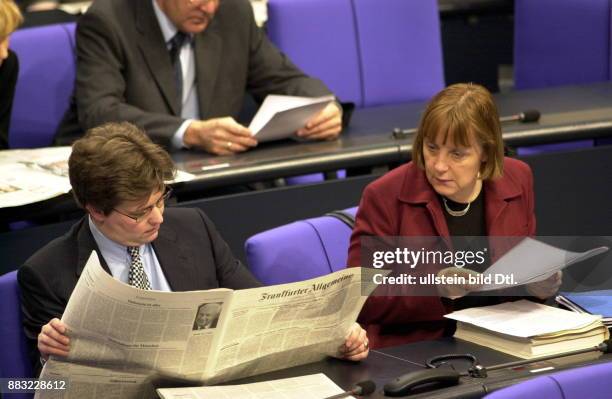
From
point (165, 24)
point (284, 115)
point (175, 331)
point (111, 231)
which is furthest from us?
point (165, 24)

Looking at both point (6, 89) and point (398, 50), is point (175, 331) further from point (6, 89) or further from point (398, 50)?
point (398, 50)

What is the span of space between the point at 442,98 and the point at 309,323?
79 centimetres

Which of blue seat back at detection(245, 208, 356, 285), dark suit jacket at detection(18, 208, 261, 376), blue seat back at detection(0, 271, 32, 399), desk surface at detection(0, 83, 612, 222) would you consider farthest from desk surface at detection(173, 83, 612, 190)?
blue seat back at detection(0, 271, 32, 399)

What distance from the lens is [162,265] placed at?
273 centimetres

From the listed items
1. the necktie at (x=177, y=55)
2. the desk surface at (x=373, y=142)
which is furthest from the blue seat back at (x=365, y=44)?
the necktie at (x=177, y=55)

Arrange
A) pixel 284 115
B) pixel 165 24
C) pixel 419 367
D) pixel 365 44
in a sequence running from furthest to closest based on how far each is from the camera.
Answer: pixel 365 44 < pixel 165 24 < pixel 284 115 < pixel 419 367

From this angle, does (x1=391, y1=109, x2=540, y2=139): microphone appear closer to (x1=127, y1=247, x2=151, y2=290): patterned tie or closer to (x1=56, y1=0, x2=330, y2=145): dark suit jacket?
(x1=56, y1=0, x2=330, y2=145): dark suit jacket

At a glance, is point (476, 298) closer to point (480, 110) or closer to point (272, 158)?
point (480, 110)

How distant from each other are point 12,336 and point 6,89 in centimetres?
163

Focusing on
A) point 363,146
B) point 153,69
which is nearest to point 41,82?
point 153,69

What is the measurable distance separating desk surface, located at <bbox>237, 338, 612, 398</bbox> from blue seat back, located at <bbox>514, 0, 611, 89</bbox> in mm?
2534

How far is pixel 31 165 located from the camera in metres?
3.63

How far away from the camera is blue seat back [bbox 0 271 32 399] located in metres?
2.62

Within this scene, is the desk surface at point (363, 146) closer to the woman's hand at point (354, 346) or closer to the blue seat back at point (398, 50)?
the blue seat back at point (398, 50)
